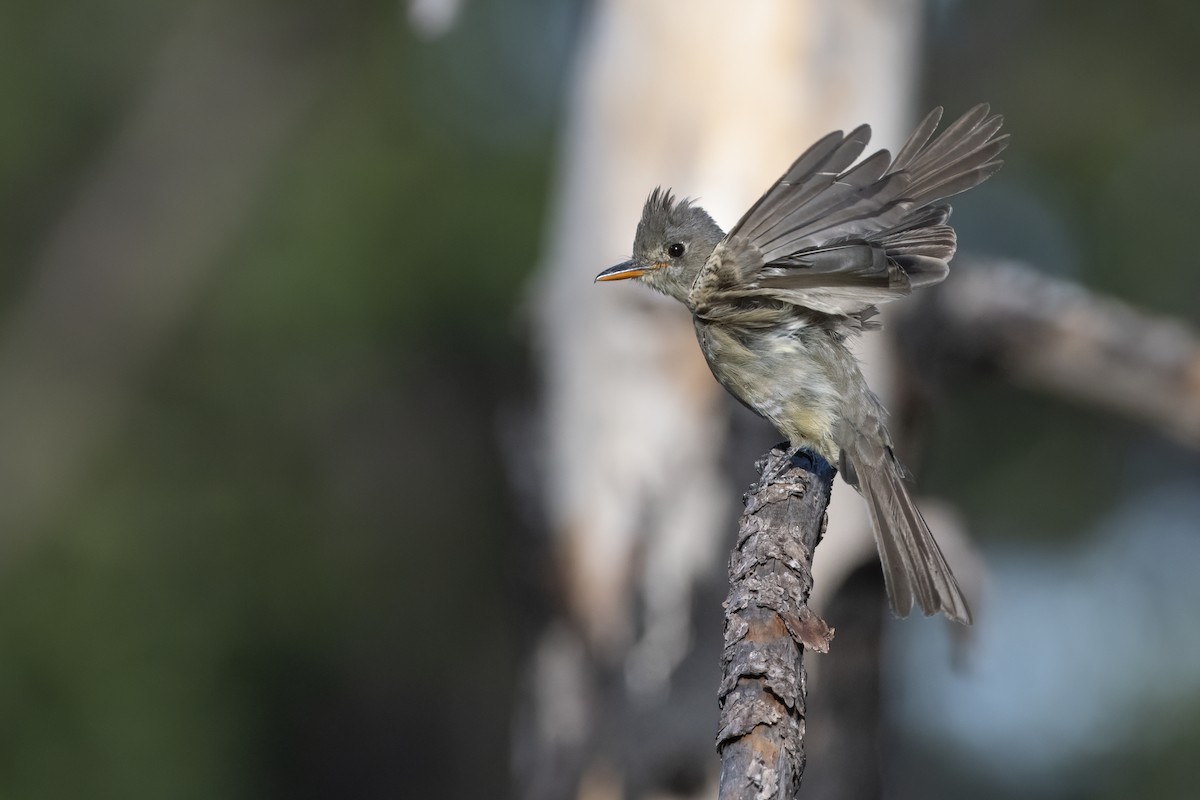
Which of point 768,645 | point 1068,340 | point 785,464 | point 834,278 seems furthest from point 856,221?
Answer: point 1068,340

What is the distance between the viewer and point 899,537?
10.5ft

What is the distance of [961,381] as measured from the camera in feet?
16.6

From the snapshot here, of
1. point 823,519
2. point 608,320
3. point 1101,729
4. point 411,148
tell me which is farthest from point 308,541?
point 1101,729

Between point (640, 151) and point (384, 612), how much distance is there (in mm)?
6325

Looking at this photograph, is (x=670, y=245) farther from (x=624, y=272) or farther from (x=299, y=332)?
(x=299, y=332)

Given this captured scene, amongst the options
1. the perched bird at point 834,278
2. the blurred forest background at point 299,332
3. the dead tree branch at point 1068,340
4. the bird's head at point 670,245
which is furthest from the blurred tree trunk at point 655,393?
the blurred forest background at point 299,332

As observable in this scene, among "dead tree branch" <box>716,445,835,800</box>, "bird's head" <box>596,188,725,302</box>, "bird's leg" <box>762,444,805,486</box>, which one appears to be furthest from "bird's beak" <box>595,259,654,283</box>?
"dead tree branch" <box>716,445,835,800</box>

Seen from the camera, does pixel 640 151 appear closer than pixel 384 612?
Yes

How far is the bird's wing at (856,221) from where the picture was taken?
2576 mm

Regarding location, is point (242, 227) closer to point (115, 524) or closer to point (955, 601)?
point (115, 524)

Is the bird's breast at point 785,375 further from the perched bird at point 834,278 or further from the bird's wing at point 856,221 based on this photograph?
the bird's wing at point 856,221

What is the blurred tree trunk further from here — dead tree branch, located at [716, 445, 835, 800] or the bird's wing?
dead tree branch, located at [716, 445, 835, 800]

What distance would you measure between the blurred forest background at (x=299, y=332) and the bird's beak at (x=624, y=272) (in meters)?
5.13

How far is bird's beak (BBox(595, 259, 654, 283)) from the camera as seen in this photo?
3.85 metres
